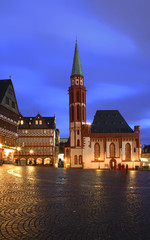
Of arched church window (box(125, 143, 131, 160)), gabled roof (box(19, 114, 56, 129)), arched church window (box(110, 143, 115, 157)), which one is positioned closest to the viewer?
arched church window (box(125, 143, 131, 160))

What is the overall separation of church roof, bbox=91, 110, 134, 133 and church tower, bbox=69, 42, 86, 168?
3988 mm

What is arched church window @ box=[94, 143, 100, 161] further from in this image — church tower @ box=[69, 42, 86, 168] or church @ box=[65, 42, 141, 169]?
church tower @ box=[69, 42, 86, 168]

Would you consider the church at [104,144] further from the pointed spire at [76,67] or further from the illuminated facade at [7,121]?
the illuminated facade at [7,121]

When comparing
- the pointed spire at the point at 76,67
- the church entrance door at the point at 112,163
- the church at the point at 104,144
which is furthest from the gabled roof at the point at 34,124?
the church entrance door at the point at 112,163

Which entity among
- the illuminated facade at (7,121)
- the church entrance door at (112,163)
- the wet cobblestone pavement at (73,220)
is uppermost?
the illuminated facade at (7,121)

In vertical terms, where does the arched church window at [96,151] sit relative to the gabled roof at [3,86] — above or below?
below

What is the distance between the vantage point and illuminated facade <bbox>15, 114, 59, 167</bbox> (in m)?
77.6

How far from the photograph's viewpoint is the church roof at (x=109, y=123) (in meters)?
71.5

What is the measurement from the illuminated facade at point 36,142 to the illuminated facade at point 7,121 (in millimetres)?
20764

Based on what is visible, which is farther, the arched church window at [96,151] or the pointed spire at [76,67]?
the pointed spire at [76,67]

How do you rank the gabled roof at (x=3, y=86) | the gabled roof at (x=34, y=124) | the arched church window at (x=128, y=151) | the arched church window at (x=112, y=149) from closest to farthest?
the gabled roof at (x=3, y=86) → the arched church window at (x=128, y=151) → the arched church window at (x=112, y=149) → the gabled roof at (x=34, y=124)

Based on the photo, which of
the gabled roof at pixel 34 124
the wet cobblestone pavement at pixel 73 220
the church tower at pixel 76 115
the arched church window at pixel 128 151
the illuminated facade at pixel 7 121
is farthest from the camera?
the gabled roof at pixel 34 124

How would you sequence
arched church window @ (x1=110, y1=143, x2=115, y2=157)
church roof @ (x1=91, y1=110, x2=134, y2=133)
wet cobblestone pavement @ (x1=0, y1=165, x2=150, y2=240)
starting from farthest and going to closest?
church roof @ (x1=91, y1=110, x2=134, y2=133)
arched church window @ (x1=110, y1=143, x2=115, y2=157)
wet cobblestone pavement @ (x1=0, y1=165, x2=150, y2=240)

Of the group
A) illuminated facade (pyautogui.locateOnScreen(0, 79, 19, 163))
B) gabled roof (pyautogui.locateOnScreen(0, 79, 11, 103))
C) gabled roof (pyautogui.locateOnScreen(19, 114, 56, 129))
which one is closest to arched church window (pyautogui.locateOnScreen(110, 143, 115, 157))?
gabled roof (pyautogui.locateOnScreen(19, 114, 56, 129))
